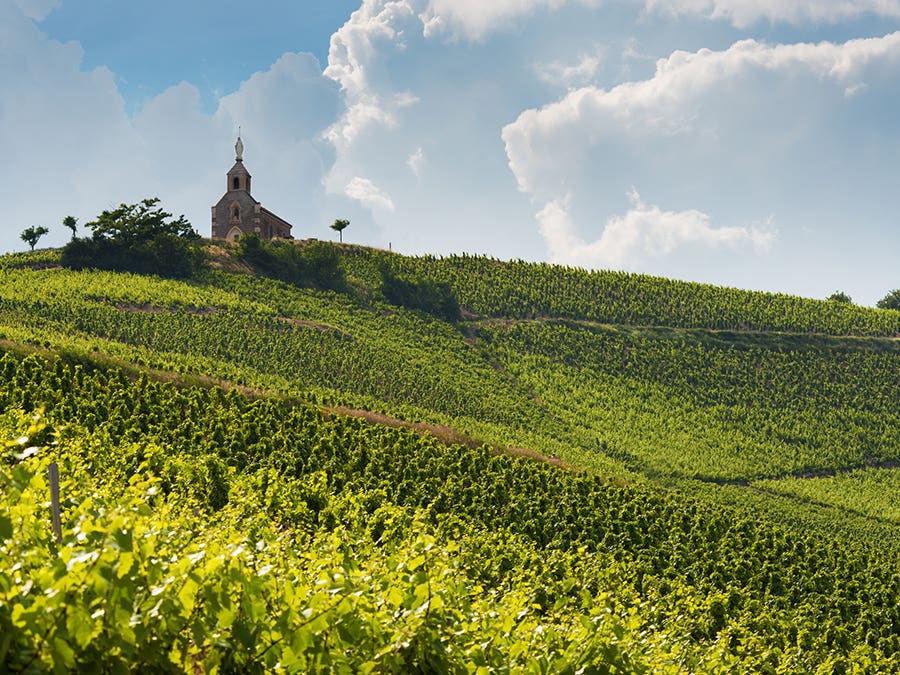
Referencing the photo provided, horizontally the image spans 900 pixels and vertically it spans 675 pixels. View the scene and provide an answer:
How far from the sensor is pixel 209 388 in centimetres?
3006

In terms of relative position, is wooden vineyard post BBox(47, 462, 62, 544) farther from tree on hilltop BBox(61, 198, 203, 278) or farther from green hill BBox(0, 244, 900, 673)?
tree on hilltop BBox(61, 198, 203, 278)

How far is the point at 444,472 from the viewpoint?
26547 millimetres

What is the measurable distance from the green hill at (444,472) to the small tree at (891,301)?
3515cm

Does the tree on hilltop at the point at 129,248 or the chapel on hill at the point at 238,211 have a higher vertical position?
the chapel on hill at the point at 238,211

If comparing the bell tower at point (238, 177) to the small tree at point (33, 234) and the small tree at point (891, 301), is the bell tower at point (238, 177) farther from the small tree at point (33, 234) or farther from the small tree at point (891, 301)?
the small tree at point (891, 301)

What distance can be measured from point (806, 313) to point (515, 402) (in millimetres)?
44265

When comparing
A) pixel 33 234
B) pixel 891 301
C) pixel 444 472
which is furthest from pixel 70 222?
pixel 891 301

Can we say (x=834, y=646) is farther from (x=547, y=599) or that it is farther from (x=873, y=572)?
(x=547, y=599)

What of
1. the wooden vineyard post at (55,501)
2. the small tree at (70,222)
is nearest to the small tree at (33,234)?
the small tree at (70,222)

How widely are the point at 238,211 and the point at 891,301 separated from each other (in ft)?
311

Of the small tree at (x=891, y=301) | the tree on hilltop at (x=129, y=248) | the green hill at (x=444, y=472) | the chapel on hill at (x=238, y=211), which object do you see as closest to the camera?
the green hill at (x=444, y=472)

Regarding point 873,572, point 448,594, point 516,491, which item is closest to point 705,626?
point 516,491

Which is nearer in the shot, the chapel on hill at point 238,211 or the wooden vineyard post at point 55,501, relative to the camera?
the wooden vineyard post at point 55,501

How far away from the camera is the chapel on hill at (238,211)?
76.5 m
